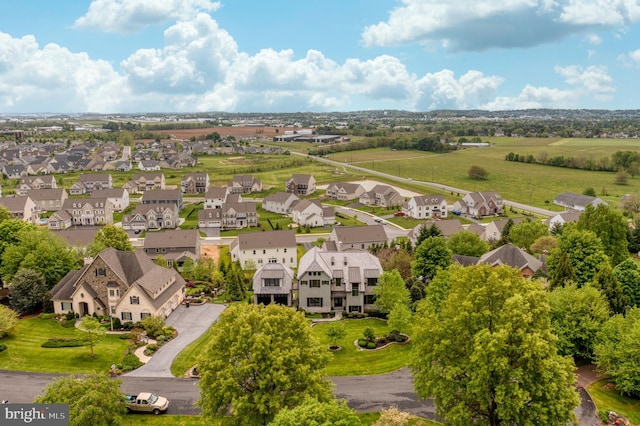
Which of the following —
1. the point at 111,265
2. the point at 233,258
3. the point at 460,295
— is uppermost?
the point at 460,295

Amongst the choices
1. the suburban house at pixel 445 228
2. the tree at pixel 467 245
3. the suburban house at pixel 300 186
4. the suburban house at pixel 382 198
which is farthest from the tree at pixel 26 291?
the suburban house at pixel 300 186

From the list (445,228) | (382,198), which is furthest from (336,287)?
(382,198)

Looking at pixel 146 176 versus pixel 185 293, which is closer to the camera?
pixel 185 293

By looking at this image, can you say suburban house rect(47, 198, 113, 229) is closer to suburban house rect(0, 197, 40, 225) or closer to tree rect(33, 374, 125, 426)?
suburban house rect(0, 197, 40, 225)

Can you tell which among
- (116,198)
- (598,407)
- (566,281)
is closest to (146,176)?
(116,198)

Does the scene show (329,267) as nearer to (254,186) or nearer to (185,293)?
(185,293)

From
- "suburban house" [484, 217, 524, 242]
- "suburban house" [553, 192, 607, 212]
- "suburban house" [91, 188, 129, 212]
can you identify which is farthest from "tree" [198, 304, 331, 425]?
"suburban house" [553, 192, 607, 212]

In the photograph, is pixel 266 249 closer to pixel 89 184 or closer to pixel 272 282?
pixel 272 282
